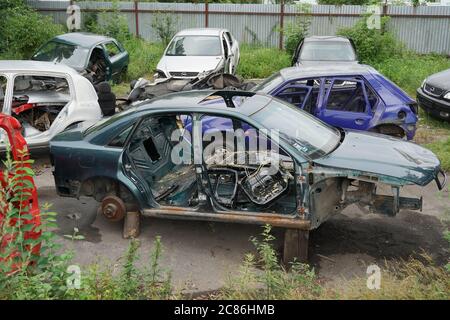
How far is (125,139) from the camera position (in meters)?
5.84

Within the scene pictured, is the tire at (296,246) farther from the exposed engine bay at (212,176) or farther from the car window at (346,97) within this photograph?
the car window at (346,97)

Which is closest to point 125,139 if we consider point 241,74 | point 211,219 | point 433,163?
point 211,219

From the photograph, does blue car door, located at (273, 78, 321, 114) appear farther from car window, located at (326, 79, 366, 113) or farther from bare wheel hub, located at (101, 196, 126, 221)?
bare wheel hub, located at (101, 196, 126, 221)

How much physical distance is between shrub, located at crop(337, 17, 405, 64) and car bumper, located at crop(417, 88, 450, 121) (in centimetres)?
506

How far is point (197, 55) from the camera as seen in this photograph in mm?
13375

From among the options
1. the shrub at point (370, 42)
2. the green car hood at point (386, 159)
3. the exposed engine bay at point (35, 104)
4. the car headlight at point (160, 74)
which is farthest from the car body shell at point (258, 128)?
the shrub at point (370, 42)

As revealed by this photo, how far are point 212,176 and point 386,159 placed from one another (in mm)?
1900

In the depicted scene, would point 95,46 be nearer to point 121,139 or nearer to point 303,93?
point 303,93

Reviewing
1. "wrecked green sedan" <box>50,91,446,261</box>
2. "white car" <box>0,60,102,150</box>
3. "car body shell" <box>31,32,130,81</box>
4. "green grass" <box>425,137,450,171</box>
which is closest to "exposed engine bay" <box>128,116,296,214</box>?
"wrecked green sedan" <box>50,91,446,261</box>

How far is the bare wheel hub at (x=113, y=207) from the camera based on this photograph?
5.85 metres

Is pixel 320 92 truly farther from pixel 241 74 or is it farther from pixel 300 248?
pixel 241 74

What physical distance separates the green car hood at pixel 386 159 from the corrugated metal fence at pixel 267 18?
13.1 meters

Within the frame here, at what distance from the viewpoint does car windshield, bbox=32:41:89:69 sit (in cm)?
1230

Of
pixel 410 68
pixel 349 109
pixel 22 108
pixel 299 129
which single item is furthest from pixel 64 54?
pixel 410 68
